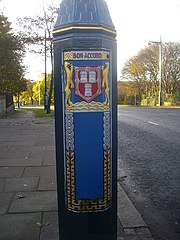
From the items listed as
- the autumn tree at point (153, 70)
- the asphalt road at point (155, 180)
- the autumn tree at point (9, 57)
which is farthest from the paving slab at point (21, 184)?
the autumn tree at point (153, 70)

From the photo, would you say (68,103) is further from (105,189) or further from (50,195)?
(50,195)

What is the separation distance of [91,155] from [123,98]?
64.1m

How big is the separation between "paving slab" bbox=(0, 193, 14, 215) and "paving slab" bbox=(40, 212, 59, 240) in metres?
0.58

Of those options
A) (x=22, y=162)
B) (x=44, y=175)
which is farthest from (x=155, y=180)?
(x=22, y=162)

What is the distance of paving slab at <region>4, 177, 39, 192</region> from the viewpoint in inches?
182

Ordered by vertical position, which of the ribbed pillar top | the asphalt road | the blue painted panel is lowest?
the asphalt road

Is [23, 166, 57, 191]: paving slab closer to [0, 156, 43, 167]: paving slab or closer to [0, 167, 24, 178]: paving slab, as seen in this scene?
[0, 167, 24, 178]: paving slab

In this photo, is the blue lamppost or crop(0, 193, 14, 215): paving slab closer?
the blue lamppost

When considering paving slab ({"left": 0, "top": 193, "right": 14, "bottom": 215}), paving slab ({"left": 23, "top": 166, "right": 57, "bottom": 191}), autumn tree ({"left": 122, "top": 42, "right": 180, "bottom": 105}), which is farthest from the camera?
autumn tree ({"left": 122, "top": 42, "right": 180, "bottom": 105})

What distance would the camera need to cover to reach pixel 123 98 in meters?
65.9

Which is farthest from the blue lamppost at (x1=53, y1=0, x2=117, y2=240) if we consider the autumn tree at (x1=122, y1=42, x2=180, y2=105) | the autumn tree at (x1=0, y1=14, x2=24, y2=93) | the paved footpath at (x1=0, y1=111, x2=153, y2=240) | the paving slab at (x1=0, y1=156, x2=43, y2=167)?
the autumn tree at (x1=122, y1=42, x2=180, y2=105)

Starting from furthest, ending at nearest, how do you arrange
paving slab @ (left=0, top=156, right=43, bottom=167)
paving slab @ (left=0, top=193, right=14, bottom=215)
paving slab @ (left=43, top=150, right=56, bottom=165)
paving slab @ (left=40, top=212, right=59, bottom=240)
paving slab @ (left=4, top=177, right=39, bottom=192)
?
paving slab @ (left=43, top=150, right=56, bottom=165) → paving slab @ (left=0, top=156, right=43, bottom=167) → paving slab @ (left=4, top=177, right=39, bottom=192) → paving slab @ (left=0, top=193, right=14, bottom=215) → paving slab @ (left=40, top=212, right=59, bottom=240)

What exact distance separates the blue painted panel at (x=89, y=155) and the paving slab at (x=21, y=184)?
7.46 ft

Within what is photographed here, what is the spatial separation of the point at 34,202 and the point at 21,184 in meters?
0.92
